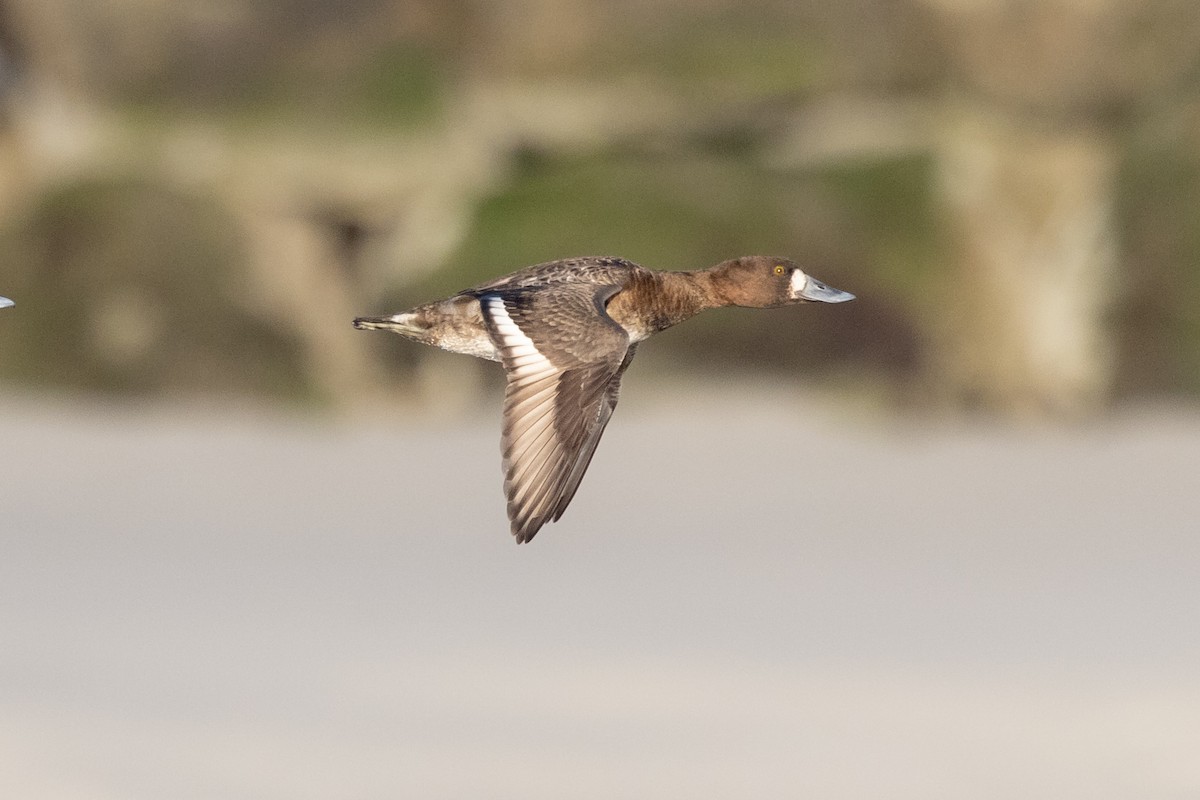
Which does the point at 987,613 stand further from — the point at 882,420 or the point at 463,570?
the point at 463,570

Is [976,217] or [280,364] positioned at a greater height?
[976,217]

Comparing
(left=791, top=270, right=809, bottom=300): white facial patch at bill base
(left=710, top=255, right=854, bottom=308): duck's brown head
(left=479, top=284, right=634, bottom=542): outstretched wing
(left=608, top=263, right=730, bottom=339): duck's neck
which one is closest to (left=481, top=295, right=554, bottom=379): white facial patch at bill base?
(left=479, top=284, right=634, bottom=542): outstretched wing

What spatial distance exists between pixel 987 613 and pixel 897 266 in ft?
6.92

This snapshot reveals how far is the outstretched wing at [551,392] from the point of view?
4758mm

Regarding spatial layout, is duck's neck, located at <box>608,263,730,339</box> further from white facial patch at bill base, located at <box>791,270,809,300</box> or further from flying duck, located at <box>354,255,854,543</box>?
white facial patch at bill base, located at <box>791,270,809,300</box>

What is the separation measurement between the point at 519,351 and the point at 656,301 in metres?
0.71

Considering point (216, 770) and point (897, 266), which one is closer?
point (216, 770)

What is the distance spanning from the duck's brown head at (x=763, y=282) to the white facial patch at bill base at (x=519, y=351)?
0.90m

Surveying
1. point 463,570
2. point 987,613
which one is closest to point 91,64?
point 463,570

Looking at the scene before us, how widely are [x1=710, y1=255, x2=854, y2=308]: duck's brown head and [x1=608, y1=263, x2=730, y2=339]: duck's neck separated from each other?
0.10 m

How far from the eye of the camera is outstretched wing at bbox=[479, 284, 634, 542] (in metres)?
4.76

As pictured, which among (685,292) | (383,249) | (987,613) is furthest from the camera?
(383,249)

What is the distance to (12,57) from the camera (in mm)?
12039

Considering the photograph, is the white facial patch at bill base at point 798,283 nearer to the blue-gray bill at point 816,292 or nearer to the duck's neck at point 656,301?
the blue-gray bill at point 816,292
